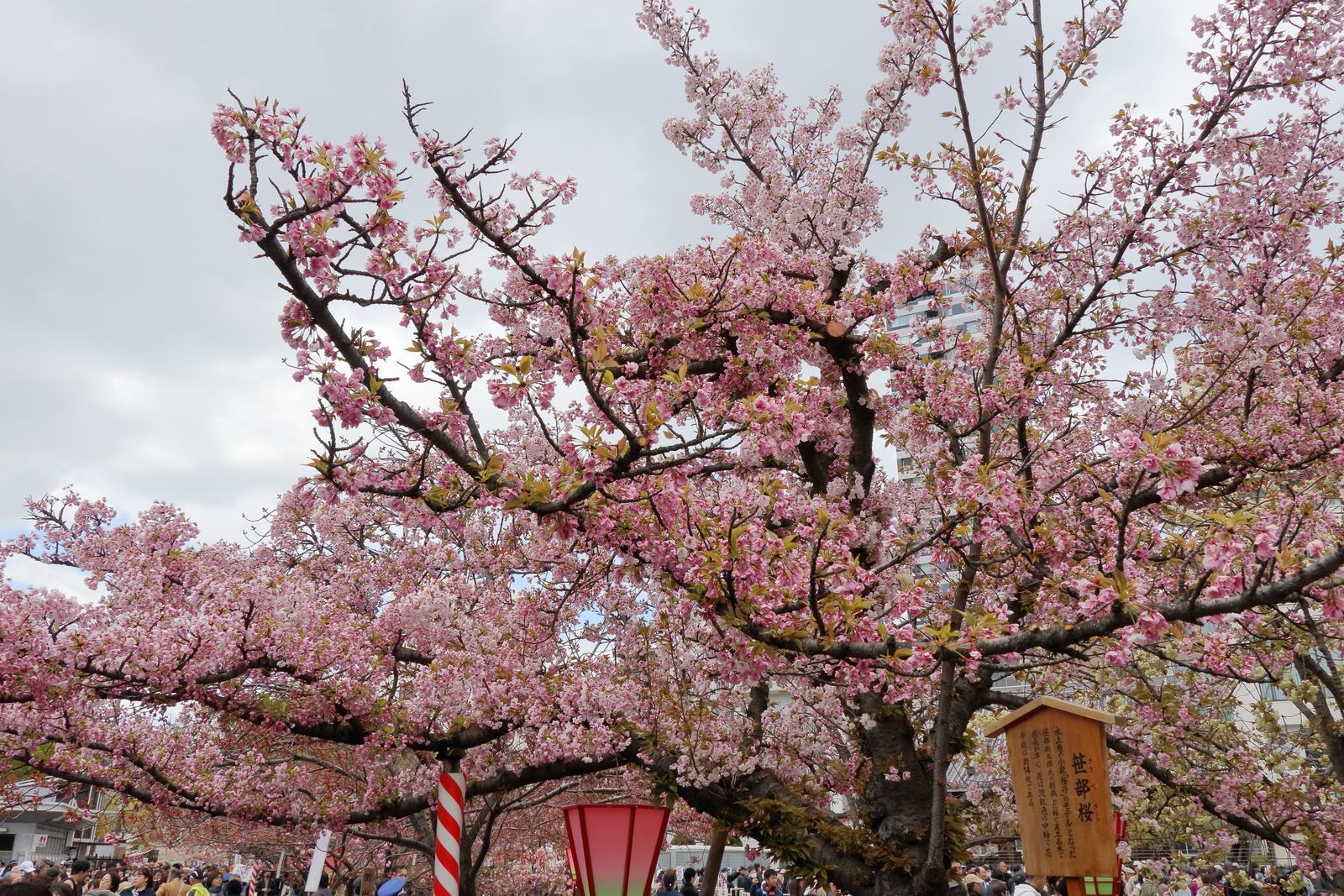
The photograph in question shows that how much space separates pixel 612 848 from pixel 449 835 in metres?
2.41

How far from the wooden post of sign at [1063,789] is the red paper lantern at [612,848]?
2.32m

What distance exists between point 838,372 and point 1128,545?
121 inches

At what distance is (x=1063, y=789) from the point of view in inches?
212

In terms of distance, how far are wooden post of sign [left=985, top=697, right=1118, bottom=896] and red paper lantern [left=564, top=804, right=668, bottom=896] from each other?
2318 mm

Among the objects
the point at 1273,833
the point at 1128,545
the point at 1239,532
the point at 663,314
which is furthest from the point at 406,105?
the point at 1273,833

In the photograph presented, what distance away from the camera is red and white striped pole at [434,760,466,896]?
22.5 feet

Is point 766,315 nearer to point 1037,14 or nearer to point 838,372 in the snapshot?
point 838,372

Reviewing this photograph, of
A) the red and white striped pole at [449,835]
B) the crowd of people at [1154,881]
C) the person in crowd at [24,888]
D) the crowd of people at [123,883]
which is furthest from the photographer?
the crowd of people at [1154,881]

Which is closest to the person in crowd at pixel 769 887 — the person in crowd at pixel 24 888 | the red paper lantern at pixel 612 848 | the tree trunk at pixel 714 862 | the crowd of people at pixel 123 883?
the tree trunk at pixel 714 862

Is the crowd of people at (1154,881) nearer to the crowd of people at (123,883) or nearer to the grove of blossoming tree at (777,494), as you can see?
the grove of blossoming tree at (777,494)

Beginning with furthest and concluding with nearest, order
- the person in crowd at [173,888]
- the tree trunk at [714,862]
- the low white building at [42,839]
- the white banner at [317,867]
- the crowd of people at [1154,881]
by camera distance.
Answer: the low white building at [42,839] < the crowd of people at [1154,881] < the tree trunk at [714,862] < the person in crowd at [173,888] < the white banner at [317,867]

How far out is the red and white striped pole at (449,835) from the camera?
6852mm

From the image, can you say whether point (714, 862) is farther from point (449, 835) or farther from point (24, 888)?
point (24, 888)

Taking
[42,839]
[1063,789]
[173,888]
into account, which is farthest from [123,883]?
[42,839]
